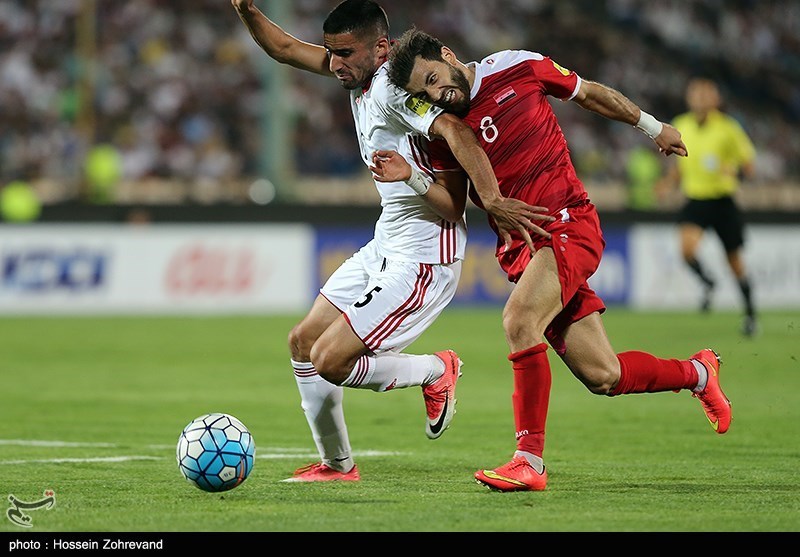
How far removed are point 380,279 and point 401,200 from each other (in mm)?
396

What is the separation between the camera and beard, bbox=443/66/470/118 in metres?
6.21

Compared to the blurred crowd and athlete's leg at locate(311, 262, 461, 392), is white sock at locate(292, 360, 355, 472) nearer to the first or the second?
athlete's leg at locate(311, 262, 461, 392)

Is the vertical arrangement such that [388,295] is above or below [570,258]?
below

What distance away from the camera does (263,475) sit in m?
6.67

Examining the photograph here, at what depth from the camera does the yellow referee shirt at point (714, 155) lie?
15539mm

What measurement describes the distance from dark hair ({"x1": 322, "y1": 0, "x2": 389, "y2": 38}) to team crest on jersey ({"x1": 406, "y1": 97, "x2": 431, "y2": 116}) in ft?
1.63

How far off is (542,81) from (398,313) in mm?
1286

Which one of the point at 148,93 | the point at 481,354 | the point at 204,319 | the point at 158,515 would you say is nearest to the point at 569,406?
the point at 481,354

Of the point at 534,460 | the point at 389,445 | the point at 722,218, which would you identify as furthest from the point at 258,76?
the point at 534,460

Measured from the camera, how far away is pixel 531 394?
6.12 meters

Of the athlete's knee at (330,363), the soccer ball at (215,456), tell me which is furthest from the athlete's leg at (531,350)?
the soccer ball at (215,456)

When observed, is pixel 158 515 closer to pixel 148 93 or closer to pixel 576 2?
pixel 148 93

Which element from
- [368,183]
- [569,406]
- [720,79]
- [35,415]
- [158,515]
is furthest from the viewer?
[720,79]

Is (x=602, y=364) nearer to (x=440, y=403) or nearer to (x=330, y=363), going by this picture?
(x=440, y=403)
